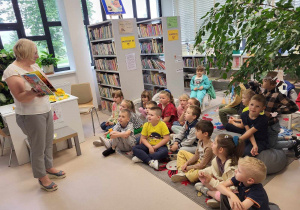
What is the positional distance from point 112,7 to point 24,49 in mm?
2667

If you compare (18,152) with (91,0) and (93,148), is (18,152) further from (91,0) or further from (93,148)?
(91,0)

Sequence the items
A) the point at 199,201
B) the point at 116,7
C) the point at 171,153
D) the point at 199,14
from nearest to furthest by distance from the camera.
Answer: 1. the point at 199,201
2. the point at 171,153
3. the point at 116,7
4. the point at 199,14

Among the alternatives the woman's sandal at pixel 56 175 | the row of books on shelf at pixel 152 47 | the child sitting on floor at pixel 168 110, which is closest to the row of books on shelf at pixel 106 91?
the row of books on shelf at pixel 152 47

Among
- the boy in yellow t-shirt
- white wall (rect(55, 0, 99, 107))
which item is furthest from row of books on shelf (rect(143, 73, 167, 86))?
the boy in yellow t-shirt

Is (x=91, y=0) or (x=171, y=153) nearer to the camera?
(x=171, y=153)

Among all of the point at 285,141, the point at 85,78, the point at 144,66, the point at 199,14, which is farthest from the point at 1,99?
the point at 199,14

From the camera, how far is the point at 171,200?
203 cm

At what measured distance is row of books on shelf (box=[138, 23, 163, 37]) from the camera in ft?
14.7

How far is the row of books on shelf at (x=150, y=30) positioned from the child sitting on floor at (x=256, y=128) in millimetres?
2735

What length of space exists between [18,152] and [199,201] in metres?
2.33

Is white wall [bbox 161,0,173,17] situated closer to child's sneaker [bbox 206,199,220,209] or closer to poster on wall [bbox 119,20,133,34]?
poster on wall [bbox 119,20,133,34]

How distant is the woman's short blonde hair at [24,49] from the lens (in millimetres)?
1918

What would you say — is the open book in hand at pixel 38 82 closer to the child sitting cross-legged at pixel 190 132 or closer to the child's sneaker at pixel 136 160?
the child's sneaker at pixel 136 160

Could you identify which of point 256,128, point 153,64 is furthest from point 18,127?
point 153,64
